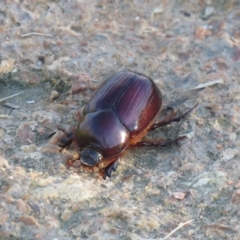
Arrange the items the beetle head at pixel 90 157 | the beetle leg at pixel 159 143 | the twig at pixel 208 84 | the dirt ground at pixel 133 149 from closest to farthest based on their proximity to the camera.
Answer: the dirt ground at pixel 133 149, the beetle head at pixel 90 157, the beetle leg at pixel 159 143, the twig at pixel 208 84

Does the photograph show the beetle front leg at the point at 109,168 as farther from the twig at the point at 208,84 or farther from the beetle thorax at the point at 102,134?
the twig at the point at 208,84

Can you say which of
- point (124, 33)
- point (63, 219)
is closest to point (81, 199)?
point (63, 219)

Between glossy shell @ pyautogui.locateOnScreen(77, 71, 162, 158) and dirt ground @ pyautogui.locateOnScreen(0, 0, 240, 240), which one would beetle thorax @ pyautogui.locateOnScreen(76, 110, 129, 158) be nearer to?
glossy shell @ pyautogui.locateOnScreen(77, 71, 162, 158)

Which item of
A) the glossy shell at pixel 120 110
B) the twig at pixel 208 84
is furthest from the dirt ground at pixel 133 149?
the glossy shell at pixel 120 110

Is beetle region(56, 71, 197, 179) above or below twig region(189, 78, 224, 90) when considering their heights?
below

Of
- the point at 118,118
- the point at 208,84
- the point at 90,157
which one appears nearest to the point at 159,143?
the point at 118,118

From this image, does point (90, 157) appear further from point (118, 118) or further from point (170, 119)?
point (170, 119)

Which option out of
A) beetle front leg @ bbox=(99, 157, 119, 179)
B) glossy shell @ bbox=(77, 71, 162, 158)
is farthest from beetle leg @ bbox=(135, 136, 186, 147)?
beetle front leg @ bbox=(99, 157, 119, 179)
